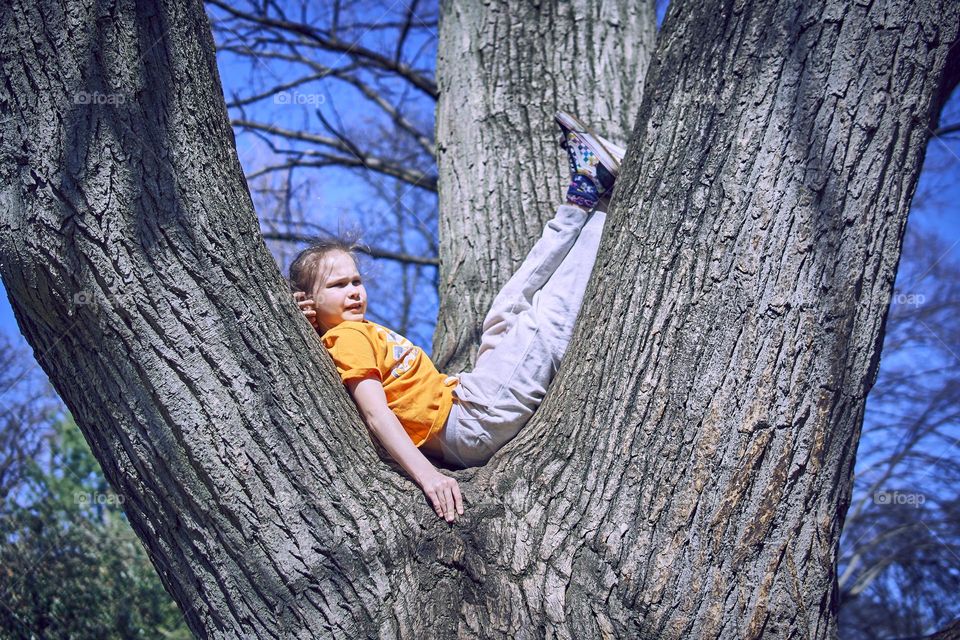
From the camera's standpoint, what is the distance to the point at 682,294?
6.54 feet

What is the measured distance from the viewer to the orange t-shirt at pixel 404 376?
8.66 feet

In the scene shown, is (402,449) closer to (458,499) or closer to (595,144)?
(458,499)

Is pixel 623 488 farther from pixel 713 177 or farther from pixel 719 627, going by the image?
pixel 713 177

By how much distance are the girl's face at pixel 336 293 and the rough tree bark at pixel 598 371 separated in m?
0.80

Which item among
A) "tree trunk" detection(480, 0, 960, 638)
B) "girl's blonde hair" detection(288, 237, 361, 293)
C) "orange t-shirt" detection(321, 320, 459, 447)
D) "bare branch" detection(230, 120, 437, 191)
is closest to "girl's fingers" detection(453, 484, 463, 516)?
"tree trunk" detection(480, 0, 960, 638)

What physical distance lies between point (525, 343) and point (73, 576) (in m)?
3.92

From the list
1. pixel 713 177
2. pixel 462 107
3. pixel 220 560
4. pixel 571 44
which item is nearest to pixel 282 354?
pixel 220 560

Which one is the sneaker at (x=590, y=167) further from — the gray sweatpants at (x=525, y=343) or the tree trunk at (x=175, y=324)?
the tree trunk at (x=175, y=324)

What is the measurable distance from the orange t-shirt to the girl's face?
0.37 feet

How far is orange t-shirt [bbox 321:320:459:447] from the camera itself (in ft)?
8.66

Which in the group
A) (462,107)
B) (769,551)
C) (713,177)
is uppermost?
(462,107)

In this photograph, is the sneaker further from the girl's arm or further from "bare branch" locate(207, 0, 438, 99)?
"bare branch" locate(207, 0, 438, 99)

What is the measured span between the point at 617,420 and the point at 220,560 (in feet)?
3.21

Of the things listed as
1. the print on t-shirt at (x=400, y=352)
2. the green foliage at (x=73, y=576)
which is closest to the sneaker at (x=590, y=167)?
the print on t-shirt at (x=400, y=352)
